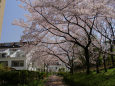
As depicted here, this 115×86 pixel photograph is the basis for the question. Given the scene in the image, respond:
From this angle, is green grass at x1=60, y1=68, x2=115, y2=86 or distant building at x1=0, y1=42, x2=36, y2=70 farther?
distant building at x1=0, y1=42, x2=36, y2=70

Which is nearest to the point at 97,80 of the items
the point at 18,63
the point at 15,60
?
the point at 18,63

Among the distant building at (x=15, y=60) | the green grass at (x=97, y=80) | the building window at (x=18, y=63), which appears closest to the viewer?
Answer: the green grass at (x=97, y=80)

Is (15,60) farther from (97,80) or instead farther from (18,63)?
(97,80)

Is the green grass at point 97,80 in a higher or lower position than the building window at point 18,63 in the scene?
lower

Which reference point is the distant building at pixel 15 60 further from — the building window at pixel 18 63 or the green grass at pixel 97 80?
the green grass at pixel 97 80

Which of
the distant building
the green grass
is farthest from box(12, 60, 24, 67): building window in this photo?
the green grass

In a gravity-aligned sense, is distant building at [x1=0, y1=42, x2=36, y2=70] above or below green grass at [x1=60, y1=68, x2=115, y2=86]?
above

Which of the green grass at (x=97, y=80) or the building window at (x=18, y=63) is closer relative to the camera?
the green grass at (x=97, y=80)

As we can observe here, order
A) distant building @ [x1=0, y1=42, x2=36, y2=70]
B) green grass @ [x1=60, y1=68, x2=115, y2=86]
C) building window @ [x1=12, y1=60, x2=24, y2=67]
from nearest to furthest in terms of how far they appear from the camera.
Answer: green grass @ [x1=60, y1=68, x2=115, y2=86] → distant building @ [x1=0, y1=42, x2=36, y2=70] → building window @ [x1=12, y1=60, x2=24, y2=67]

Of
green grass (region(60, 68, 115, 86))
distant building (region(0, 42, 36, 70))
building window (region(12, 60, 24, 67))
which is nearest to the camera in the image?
green grass (region(60, 68, 115, 86))

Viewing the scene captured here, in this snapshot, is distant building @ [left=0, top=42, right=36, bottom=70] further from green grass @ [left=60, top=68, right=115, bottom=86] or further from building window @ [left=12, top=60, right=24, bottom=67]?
green grass @ [left=60, top=68, right=115, bottom=86]

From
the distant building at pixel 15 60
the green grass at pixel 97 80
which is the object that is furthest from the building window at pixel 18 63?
the green grass at pixel 97 80

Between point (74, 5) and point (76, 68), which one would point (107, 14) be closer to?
point (74, 5)

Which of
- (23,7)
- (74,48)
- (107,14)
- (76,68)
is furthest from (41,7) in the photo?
(76,68)
